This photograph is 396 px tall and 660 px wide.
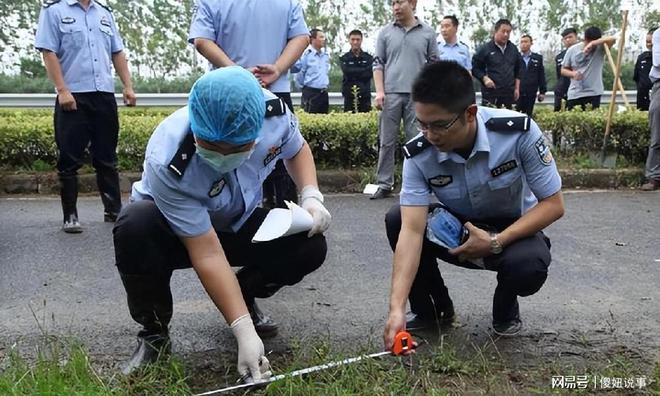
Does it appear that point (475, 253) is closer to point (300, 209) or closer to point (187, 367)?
point (300, 209)

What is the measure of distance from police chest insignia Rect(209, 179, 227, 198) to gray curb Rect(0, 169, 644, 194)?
4114 mm

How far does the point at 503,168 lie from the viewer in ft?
8.94

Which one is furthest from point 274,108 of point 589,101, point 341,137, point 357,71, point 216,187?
point 357,71

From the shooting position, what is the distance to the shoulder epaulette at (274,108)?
2.69 meters

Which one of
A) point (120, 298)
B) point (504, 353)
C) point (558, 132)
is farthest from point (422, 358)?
point (558, 132)

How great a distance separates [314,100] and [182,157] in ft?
29.6

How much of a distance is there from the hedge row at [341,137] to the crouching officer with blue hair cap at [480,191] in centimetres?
400

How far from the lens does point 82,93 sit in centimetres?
484

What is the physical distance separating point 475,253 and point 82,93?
3179 mm

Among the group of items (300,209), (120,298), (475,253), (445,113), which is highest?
(445,113)

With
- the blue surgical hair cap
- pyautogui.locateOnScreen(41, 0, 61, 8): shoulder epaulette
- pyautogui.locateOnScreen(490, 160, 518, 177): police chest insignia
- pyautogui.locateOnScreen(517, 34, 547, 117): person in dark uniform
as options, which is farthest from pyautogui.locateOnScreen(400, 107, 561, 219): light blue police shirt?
pyautogui.locateOnScreen(517, 34, 547, 117): person in dark uniform

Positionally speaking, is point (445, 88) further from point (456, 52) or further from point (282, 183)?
point (456, 52)

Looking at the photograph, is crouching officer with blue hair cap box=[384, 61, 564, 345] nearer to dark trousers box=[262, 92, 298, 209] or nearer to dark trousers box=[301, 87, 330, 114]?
dark trousers box=[262, 92, 298, 209]

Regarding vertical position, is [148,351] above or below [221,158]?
below
